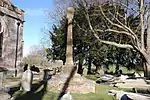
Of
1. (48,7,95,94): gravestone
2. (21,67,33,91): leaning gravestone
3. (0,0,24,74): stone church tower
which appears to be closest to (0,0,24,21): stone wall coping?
(0,0,24,74): stone church tower

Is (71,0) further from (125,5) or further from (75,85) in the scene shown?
(75,85)

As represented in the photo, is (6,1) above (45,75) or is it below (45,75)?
above

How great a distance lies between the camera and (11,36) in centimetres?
2844

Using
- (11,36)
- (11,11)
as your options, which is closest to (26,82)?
(11,36)

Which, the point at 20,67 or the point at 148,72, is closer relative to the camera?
the point at 148,72

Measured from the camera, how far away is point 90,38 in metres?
34.7

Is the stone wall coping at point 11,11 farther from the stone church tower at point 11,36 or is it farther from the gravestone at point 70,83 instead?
the gravestone at point 70,83

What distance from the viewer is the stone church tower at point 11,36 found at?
2716 cm

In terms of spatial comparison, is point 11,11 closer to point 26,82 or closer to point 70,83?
point 26,82

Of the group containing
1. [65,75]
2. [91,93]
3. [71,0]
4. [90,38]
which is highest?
[71,0]

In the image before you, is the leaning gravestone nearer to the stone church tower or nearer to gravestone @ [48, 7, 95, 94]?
gravestone @ [48, 7, 95, 94]

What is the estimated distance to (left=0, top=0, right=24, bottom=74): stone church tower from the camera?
1069 inches

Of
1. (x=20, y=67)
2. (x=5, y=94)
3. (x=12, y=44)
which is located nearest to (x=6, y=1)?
(x=12, y=44)

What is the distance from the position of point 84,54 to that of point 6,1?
13.7 meters
